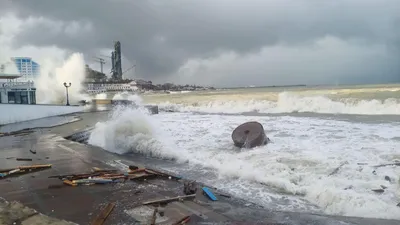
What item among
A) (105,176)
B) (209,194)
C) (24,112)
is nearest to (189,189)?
(209,194)

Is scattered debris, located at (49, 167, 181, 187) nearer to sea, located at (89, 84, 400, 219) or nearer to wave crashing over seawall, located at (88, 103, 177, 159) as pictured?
sea, located at (89, 84, 400, 219)

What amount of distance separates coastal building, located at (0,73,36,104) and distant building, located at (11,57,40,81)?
18961mm

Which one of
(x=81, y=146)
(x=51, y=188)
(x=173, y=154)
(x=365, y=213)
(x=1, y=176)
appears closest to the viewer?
(x=365, y=213)

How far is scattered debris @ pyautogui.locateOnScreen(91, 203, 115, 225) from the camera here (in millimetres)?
5254

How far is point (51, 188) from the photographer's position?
24.4 ft

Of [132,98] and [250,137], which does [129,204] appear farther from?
[132,98]

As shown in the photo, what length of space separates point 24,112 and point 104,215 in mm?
25755

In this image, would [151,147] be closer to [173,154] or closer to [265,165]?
[173,154]

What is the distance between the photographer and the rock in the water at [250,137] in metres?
13.0

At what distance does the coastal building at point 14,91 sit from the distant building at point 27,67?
18961 millimetres

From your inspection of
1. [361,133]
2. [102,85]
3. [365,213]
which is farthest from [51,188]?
[102,85]

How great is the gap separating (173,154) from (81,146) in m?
4.50

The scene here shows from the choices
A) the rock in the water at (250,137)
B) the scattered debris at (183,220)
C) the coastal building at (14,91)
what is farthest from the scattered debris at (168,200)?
the coastal building at (14,91)

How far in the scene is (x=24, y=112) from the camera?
27594 millimetres
